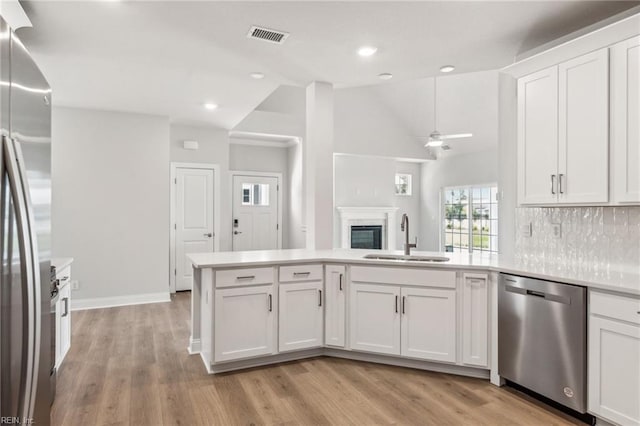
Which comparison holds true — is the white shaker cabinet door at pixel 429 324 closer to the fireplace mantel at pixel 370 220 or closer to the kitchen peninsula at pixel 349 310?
the kitchen peninsula at pixel 349 310

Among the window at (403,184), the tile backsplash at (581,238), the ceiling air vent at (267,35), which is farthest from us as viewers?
the window at (403,184)

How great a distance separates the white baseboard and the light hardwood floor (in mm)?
1767

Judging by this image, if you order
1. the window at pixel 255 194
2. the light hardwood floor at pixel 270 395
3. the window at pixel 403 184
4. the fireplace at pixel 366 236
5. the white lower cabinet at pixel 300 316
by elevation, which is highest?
the window at pixel 403 184

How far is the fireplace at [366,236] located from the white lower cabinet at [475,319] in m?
5.77

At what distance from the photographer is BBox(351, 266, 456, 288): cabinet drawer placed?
287cm

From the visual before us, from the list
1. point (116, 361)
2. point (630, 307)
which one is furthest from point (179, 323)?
point (630, 307)

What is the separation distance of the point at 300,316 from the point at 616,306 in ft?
6.88

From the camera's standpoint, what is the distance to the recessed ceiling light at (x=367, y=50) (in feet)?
9.99

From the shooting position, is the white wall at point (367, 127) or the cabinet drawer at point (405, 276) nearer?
the cabinet drawer at point (405, 276)

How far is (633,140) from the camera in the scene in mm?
2213

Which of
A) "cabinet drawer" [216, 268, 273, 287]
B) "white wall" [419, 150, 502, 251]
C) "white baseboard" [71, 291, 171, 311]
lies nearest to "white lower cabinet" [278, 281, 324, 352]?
"cabinet drawer" [216, 268, 273, 287]

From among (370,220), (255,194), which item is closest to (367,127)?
(370,220)

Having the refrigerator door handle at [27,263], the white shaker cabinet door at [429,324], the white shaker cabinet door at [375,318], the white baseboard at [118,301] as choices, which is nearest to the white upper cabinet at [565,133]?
the white shaker cabinet door at [429,324]

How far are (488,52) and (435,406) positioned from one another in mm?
2697
